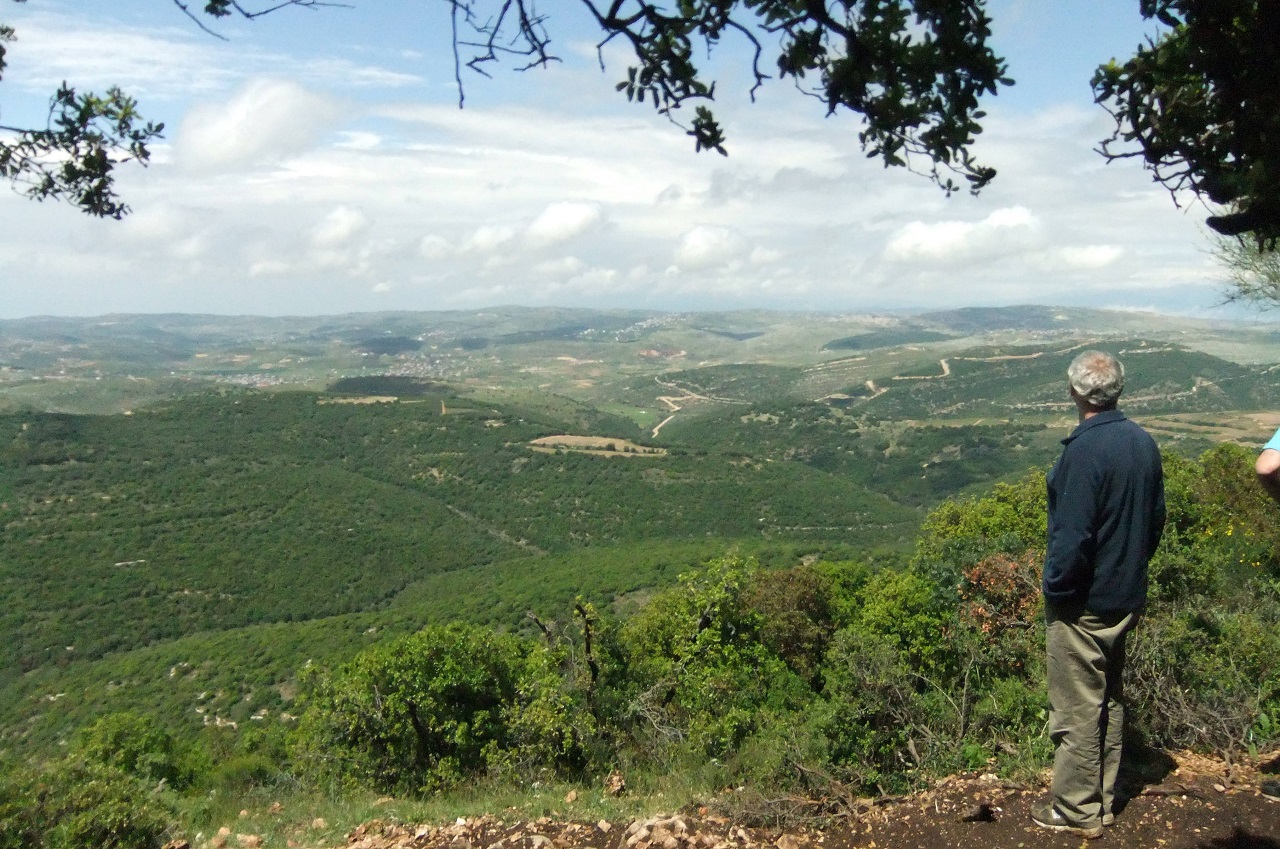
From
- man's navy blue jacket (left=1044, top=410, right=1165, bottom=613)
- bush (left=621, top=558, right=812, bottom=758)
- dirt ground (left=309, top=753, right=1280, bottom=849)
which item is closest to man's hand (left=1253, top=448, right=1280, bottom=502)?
man's navy blue jacket (left=1044, top=410, right=1165, bottom=613)

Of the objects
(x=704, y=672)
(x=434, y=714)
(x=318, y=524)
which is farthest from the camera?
(x=318, y=524)

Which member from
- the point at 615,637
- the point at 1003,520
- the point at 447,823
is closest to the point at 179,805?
the point at 447,823

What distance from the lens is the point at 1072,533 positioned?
3096 millimetres

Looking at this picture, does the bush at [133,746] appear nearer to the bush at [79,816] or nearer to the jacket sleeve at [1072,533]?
the bush at [79,816]

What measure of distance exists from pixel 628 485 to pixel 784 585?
45.0m

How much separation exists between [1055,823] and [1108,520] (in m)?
1.31

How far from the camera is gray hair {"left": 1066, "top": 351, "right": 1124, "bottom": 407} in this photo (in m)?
3.23

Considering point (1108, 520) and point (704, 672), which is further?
point (704, 672)

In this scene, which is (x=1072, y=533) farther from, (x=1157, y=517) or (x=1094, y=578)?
(x=1157, y=517)

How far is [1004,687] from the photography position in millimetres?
4438

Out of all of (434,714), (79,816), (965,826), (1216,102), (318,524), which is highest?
(1216,102)

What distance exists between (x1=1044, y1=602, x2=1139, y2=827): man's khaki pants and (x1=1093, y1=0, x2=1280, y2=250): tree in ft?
5.39

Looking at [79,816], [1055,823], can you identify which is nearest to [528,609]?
[79,816]

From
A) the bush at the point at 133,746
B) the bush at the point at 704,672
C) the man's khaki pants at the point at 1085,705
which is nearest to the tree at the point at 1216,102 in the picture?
the man's khaki pants at the point at 1085,705
